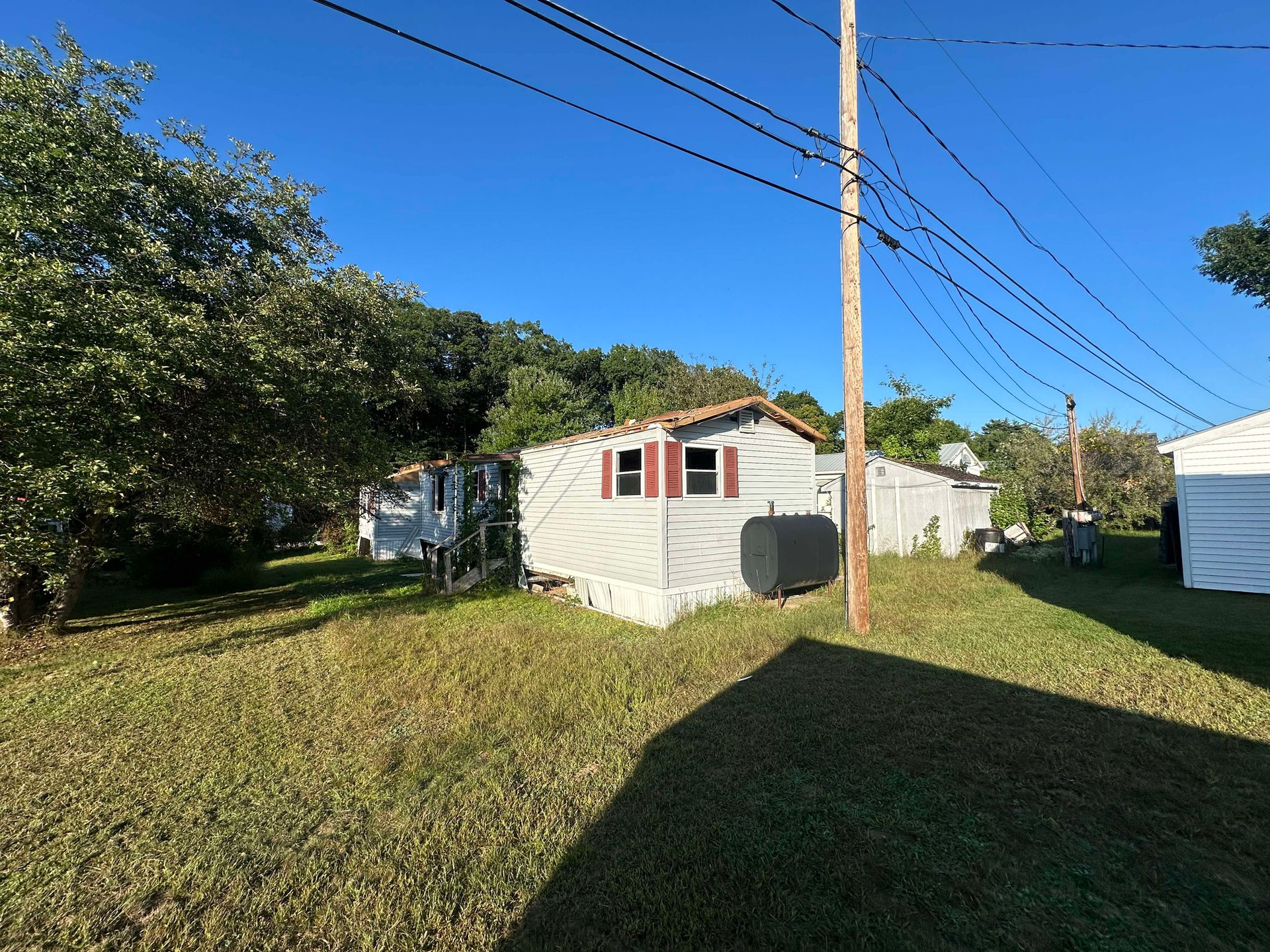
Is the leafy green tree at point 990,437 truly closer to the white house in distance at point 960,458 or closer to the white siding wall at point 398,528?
the white house in distance at point 960,458

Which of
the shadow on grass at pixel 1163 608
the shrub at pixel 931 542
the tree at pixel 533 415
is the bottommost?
the shadow on grass at pixel 1163 608

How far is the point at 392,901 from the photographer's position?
8.34ft

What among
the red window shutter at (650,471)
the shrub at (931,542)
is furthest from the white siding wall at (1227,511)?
the red window shutter at (650,471)

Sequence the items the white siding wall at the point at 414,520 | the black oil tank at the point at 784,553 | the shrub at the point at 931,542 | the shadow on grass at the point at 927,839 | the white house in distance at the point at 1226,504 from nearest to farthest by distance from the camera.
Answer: the shadow on grass at the point at 927,839
the black oil tank at the point at 784,553
the white house in distance at the point at 1226,504
the shrub at the point at 931,542
the white siding wall at the point at 414,520

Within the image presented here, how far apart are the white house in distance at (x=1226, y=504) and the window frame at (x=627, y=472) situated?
32.1 ft

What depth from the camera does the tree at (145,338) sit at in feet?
18.5

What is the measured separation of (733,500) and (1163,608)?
6.92 metres

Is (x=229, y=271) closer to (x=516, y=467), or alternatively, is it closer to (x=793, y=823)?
(x=516, y=467)

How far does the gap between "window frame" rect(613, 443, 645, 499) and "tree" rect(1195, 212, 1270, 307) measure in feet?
90.3

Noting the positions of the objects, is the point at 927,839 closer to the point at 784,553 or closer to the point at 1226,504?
the point at 784,553

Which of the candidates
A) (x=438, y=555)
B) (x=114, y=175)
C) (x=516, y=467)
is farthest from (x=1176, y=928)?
(x=438, y=555)

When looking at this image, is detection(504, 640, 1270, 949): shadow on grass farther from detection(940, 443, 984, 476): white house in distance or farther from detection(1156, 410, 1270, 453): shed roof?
detection(940, 443, 984, 476): white house in distance

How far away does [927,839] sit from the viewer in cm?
284

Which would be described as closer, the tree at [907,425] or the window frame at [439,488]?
the window frame at [439,488]
